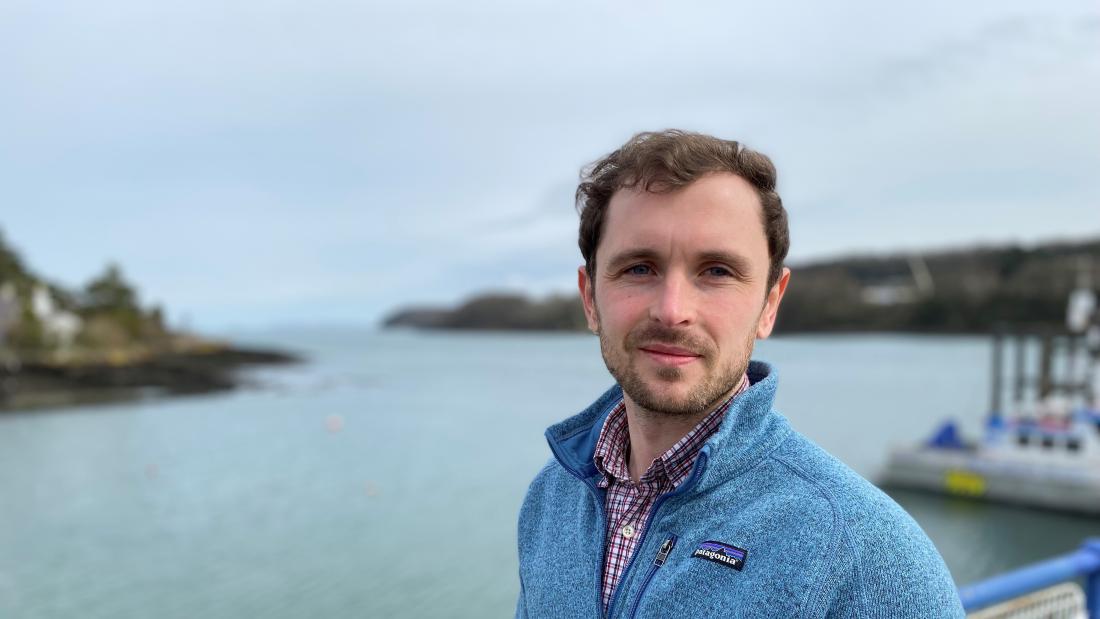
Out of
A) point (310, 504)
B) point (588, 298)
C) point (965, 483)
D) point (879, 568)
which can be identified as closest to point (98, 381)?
point (310, 504)

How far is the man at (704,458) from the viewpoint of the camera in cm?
128

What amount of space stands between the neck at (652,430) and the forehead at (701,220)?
0.98 feet

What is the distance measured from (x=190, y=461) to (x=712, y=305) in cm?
3202

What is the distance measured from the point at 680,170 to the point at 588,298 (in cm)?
41

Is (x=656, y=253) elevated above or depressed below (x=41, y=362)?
above

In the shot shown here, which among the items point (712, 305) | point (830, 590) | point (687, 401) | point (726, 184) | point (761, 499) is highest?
point (726, 184)

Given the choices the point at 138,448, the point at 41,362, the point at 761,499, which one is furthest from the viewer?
the point at 41,362

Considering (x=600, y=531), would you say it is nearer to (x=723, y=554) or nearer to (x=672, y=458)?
(x=672, y=458)

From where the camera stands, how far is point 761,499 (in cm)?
138

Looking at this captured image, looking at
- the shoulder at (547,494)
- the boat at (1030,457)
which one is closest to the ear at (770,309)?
the shoulder at (547,494)

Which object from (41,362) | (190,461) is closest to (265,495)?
(190,461)

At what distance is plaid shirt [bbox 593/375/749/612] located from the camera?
5.04 feet

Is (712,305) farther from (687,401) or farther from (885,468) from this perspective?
(885,468)

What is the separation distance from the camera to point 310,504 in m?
22.4
